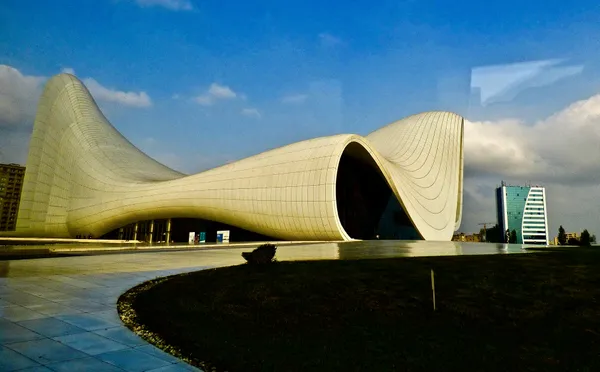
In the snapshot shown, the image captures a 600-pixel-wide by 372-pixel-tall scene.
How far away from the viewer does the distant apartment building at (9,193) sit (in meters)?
92.2

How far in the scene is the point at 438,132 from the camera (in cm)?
4512

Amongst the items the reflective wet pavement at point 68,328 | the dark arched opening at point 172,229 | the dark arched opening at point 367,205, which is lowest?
the reflective wet pavement at point 68,328

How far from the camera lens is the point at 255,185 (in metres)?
32.2

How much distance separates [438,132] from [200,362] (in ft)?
149

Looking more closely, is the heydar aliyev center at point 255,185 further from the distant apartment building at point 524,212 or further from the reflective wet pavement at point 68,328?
the distant apartment building at point 524,212

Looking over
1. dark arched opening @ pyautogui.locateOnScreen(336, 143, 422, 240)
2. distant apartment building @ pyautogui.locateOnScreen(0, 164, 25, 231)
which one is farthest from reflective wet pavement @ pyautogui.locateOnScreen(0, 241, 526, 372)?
distant apartment building @ pyautogui.locateOnScreen(0, 164, 25, 231)

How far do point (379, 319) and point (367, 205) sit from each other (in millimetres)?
37763

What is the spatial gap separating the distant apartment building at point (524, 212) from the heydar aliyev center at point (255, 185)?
142 m

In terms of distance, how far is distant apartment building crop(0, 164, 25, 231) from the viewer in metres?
92.2

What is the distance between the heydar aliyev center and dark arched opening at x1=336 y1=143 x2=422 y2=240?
→ 12 centimetres

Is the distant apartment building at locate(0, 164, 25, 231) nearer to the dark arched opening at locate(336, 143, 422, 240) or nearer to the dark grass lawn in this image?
the dark arched opening at locate(336, 143, 422, 240)

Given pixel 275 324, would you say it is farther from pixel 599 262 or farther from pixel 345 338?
pixel 599 262

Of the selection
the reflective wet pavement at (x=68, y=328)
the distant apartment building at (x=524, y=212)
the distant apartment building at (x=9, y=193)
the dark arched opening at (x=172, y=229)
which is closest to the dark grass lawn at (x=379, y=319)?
the reflective wet pavement at (x=68, y=328)

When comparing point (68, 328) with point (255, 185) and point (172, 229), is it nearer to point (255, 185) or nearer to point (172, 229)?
point (255, 185)
